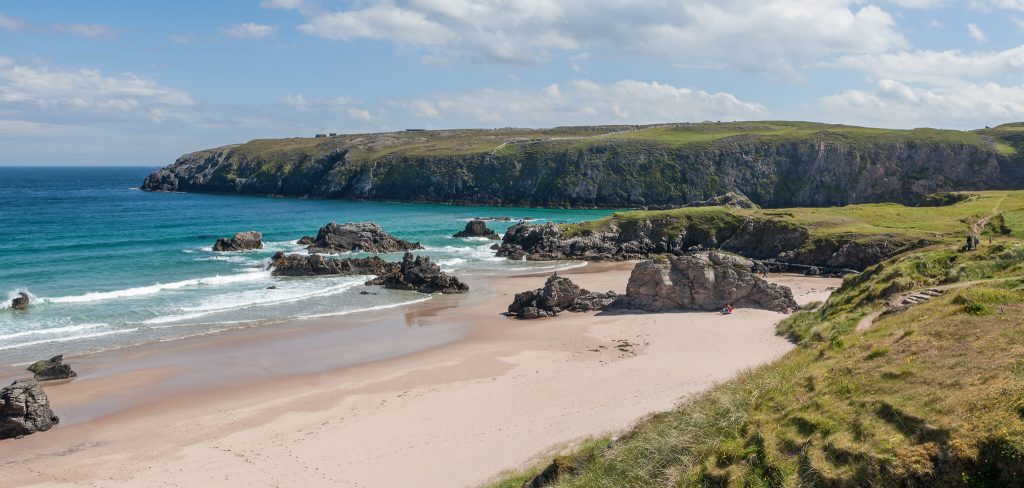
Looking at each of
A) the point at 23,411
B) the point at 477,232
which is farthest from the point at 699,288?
the point at 477,232

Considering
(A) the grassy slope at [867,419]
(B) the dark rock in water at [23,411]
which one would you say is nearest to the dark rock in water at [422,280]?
(B) the dark rock in water at [23,411]

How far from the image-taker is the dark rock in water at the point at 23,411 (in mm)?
21422

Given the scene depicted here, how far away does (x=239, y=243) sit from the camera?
226 ft

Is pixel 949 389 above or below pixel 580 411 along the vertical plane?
above

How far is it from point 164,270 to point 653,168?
8838 centimetres

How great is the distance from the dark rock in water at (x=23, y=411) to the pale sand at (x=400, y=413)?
0.61 m

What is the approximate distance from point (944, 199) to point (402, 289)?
198 ft

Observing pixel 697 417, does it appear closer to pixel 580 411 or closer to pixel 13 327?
pixel 580 411

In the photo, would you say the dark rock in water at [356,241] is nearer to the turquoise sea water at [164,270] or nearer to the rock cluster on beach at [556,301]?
the turquoise sea water at [164,270]

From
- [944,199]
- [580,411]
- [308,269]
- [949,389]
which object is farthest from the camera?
[944,199]

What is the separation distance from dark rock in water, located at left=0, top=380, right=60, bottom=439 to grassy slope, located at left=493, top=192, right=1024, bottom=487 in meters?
16.6

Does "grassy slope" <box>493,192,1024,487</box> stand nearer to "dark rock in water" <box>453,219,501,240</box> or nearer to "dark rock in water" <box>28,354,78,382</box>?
"dark rock in water" <box>28,354,78,382</box>

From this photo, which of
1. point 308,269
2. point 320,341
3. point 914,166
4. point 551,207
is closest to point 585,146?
point 551,207

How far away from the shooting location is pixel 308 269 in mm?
54781
